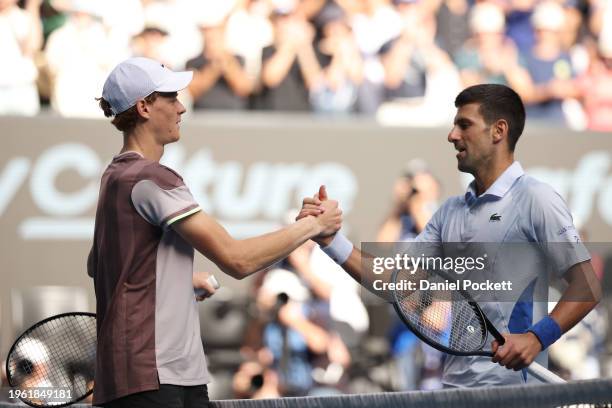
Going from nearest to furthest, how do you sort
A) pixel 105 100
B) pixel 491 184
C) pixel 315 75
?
pixel 105 100
pixel 491 184
pixel 315 75

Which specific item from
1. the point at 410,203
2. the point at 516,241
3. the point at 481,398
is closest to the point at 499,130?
the point at 516,241

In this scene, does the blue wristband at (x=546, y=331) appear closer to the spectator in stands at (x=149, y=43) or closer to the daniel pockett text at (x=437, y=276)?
the daniel pockett text at (x=437, y=276)

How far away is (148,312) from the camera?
11.9ft

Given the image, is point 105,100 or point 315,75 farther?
point 315,75

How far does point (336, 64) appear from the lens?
1027 cm

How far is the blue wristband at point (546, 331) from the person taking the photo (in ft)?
13.2

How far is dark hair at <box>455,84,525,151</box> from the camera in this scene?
453 centimetres

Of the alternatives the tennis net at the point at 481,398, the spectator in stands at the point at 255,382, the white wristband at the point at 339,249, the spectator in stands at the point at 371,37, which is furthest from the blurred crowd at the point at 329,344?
the tennis net at the point at 481,398

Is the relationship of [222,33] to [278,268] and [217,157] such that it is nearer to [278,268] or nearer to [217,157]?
[217,157]

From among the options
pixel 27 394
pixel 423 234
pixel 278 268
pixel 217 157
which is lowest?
pixel 27 394

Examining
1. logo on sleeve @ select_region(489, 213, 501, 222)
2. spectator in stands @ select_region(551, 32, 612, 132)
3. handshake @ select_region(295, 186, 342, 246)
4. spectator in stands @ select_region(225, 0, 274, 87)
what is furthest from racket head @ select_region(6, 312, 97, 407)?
spectator in stands @ select_region(551, 32, 612, 132)

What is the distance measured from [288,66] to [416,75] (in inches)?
43.7

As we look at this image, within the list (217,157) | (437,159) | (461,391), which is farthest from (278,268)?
(461,391)

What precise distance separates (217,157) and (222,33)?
0.99 metres
